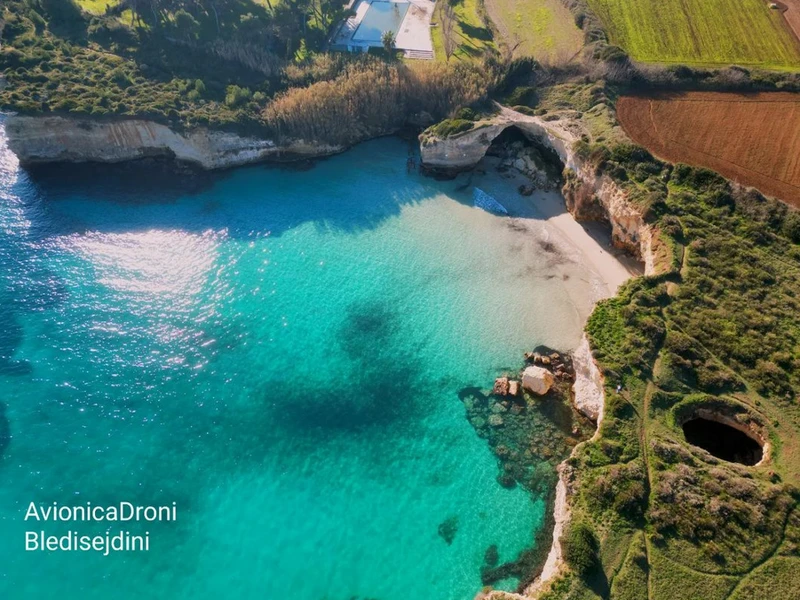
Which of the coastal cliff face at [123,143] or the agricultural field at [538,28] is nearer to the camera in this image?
the coastal cliff face at [123,143]

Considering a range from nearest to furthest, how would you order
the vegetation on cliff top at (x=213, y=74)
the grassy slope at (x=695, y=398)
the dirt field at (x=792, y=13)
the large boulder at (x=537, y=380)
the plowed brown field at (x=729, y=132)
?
the grassy slope at (x=695, y=398) < the large boulder at (x=537, y=380) < the plowed brown field at (x=729, y=132) < the vegetation on cliff top at (x=213, y=74) < the dirt field at (x=792, y=13)

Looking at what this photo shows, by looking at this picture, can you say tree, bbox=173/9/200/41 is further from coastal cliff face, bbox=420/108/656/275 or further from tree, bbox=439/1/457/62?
coastal cliff face, bbox=420/108/656/275

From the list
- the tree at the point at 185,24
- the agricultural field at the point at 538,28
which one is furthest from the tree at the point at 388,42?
the tree at the point at 185,24

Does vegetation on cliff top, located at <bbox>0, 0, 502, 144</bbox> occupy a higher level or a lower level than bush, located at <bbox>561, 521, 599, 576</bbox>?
higher

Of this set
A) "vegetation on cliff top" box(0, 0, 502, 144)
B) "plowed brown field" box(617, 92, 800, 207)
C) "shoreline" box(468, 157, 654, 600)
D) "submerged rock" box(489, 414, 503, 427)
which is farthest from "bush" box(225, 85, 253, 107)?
"submerged rock" box(489, 414, 503, 427)

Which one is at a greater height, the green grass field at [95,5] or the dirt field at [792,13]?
the dirt field at [792,13]

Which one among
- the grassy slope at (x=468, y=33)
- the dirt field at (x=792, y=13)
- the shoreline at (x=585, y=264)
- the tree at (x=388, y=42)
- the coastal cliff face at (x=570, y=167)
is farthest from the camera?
the dirt field at (x=792, y=13)

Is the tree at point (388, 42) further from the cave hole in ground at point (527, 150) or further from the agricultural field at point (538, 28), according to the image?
the cave hole in ground at point (527, 150)

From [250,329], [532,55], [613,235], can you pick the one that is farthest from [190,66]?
[613,235]
